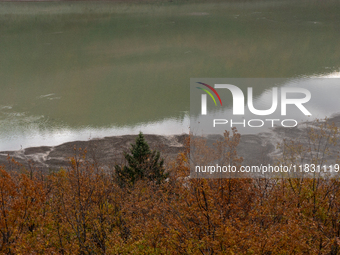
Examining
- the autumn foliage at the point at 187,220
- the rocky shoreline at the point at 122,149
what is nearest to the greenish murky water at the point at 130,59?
the rocky shoreline at the point at 122,149

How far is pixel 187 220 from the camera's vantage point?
36.2 ft

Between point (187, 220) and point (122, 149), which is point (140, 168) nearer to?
point (122, 149)

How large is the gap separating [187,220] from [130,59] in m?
42.1

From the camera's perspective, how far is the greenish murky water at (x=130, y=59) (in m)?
31.1

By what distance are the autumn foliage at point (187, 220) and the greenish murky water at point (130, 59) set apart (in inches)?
587

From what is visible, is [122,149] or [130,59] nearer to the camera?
[122,149]

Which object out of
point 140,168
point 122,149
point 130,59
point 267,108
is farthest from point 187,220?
point 130,59

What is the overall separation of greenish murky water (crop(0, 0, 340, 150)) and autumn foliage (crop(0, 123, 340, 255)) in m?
14.9

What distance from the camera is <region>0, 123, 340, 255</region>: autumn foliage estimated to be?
907 centimetres

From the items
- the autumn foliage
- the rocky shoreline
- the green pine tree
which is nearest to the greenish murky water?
the rocky shoreline

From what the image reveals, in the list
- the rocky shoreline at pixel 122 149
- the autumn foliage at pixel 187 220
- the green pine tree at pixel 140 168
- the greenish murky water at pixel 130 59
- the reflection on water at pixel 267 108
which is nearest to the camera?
the autumn foliage at pixel 187 220

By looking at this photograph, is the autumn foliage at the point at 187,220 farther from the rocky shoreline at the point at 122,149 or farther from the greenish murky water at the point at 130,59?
the greenish murky water at the point at 130,59

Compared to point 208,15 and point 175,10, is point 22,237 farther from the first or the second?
point 175,10

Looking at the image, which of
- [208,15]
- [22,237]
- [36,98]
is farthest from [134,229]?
[208,15]
